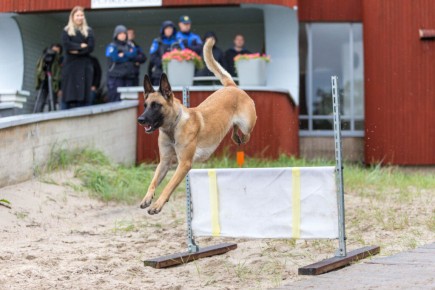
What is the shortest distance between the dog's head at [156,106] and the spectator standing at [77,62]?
767 centimetres

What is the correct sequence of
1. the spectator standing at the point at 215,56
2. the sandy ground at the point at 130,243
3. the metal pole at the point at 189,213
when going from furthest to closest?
1. the spectator standing at the point at 215,56
2. the metal pole at the point at 189,213
3. the sandy ground at the point at 130,243

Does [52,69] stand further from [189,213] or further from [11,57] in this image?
[189,213]

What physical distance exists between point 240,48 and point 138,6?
2.07 metres

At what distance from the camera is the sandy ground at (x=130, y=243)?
30.7 feet

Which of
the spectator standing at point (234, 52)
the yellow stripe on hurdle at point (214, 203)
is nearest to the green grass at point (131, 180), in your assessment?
the spectator standing at point (234, 52)

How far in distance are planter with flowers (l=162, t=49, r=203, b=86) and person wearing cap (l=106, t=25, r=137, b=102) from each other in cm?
59

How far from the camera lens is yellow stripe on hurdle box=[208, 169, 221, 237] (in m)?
9.99

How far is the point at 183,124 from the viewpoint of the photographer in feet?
28.0

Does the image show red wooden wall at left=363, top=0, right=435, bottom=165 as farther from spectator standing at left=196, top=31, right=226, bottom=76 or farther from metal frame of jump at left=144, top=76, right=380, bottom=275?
metal frame of jump at left=144, top=76, right=380, bottom=275

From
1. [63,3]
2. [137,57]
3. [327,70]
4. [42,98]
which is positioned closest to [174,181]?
[137,57]

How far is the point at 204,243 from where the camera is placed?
38.8 feet

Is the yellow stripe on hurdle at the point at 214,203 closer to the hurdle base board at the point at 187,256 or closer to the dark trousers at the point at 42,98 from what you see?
the hurdle base board at the point at 187,256

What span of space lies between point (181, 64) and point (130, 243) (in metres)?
6.25

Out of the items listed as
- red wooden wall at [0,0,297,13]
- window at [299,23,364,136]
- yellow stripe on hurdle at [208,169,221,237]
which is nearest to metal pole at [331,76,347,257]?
yellow stripe on hurdle at [208,169,221,237]
